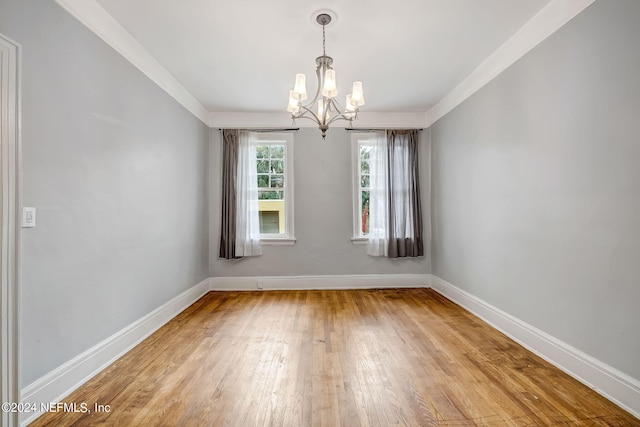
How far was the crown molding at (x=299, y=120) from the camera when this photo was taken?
4980 mm

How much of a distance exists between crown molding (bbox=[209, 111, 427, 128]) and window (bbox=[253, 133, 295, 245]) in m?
0.23

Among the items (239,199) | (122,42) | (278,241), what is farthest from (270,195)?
(122,42)

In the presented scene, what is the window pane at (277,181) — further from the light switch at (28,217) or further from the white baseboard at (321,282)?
the light switch at (28,217)

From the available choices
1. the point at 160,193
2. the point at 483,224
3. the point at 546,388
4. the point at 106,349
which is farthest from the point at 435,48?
the point at 106,349

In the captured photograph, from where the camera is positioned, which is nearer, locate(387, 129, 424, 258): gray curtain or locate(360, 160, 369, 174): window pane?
locate(387, 129, 424, 258): gray curtain

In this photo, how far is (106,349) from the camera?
2518 mm

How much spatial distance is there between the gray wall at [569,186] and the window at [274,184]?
104 inches

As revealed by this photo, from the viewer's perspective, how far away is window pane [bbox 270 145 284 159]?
514 centimetres

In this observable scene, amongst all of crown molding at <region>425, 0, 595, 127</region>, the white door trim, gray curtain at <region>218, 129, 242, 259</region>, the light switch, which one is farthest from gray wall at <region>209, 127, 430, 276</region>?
the white door trim

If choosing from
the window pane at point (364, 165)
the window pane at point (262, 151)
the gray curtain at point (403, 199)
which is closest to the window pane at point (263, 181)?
the window pane at point (262, 151)

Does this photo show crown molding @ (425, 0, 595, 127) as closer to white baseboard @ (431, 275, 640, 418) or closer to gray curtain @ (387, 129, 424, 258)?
gray curtain @ (387, 129, 424, 258)

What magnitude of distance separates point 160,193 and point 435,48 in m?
3.13

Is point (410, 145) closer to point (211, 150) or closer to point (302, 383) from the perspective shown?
point (211, 150)

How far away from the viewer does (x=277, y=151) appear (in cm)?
514
